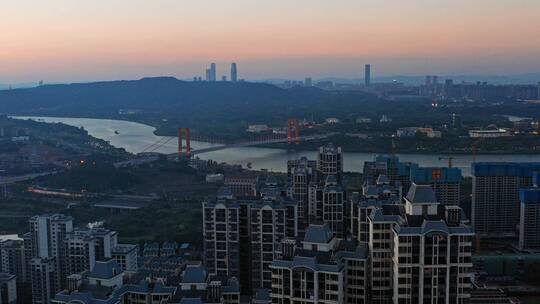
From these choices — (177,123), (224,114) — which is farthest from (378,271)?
(224,114)

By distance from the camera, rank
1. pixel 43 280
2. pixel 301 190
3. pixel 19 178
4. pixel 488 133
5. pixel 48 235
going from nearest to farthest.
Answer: pixel 43 280
pixel 48 235
pixel 301 190
pixel 19 178
pixel 488 133

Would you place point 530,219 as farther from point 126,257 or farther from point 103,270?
point 103,270

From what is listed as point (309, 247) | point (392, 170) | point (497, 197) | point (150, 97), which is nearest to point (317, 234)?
point (309, 247)

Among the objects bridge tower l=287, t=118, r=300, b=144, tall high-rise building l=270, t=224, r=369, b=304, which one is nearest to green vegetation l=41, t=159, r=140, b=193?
bridge tower l=287, t=118, r=300, b=144

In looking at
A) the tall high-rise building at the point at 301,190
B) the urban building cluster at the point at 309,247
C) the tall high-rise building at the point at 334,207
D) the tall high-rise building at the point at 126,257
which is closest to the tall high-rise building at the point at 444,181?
the urban building cluster at the point at 309,247

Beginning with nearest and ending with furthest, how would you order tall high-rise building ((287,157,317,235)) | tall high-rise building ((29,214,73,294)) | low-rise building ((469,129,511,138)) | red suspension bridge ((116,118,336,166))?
tall high-rise building ((29,214,73,294))
tall high-rise building ((287,157,317,235))
red suspension bridge ((116,118,336,166))
low-rise building ((469,129,511,138))

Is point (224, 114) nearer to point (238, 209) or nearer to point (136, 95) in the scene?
point (136, 95)

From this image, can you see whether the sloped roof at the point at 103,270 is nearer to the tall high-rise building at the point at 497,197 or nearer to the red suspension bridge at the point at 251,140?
the tall high-rise building at the point at 497,197

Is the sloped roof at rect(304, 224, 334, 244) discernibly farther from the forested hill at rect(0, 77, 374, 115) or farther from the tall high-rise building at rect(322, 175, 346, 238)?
the forested hill at rect(0, 77, 374, 115)

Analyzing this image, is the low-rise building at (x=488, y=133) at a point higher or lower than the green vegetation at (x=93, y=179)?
higher
